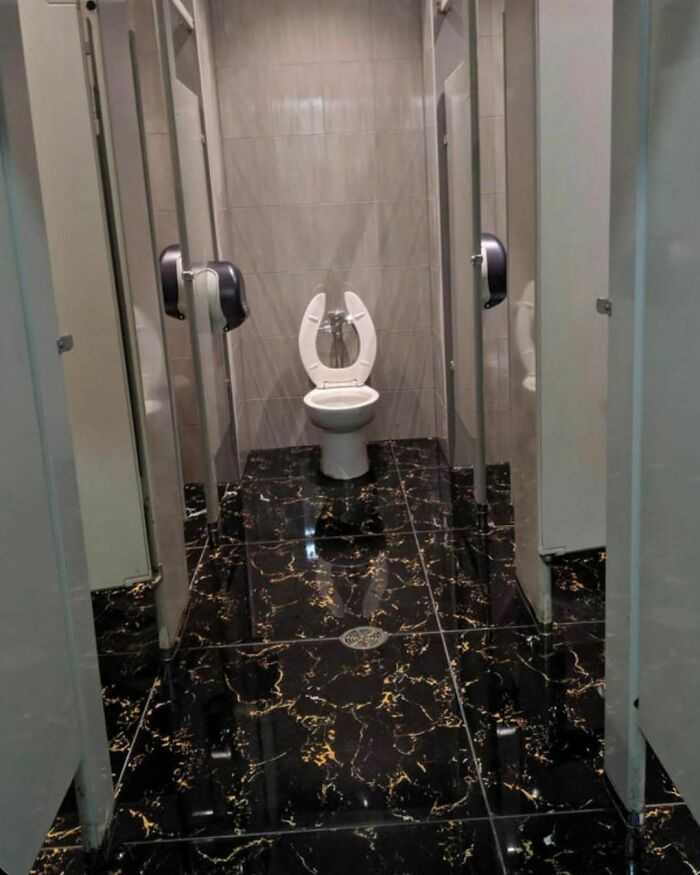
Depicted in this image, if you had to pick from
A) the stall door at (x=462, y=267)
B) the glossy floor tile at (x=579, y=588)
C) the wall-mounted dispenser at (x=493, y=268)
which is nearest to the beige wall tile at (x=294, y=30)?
the stall door at (x=462, y=267)

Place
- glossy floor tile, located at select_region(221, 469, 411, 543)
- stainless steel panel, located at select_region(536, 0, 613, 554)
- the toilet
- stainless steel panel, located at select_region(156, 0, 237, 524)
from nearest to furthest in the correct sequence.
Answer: stainless steel panel, located at select_region(536, 0, 613, 554) → stainless steel panel, located at select_region(156, 0, 237, 524) → glossy floor tile, located at select_region(221, 469, 411, 543) → the toilet

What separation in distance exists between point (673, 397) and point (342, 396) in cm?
306

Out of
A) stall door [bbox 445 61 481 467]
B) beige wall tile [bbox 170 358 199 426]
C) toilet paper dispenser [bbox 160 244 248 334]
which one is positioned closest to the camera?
beige wall tile [bbox 170 358 199 426]

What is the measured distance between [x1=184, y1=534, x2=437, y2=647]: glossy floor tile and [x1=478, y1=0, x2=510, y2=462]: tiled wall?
39.2 inches

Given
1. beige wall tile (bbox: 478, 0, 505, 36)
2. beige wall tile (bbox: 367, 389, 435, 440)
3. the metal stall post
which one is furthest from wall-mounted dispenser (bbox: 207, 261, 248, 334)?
the metal stall post

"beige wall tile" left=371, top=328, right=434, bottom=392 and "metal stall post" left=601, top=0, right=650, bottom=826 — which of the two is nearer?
"metal stall post" left=601, top=0, right=650, bottom=826

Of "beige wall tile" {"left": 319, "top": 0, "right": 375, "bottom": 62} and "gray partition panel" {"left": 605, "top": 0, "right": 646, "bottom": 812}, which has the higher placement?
Answer: "beige wall tile" {"left": 319, "top": 0, "right": 375, "bottom": 62}

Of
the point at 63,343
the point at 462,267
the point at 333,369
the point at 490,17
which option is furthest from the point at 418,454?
the point at 63,343

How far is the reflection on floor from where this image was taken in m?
1.79

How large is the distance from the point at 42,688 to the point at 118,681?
105 centimetres

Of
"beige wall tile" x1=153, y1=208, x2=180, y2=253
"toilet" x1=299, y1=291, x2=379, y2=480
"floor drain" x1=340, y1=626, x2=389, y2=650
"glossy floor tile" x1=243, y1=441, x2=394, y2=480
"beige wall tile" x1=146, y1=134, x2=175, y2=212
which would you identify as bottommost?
"glossy floor tile" x1=243, y1=441, x2=394, y2=480

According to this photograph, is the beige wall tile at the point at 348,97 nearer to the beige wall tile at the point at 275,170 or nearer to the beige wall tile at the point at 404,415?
the beige wall tile at the point at 275,170

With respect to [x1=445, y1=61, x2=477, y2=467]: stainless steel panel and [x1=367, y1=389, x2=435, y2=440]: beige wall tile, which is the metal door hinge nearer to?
[x1=445, y1=61, x2=477, y2=467]: stainless steel panel

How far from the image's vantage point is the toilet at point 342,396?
13.8ft
